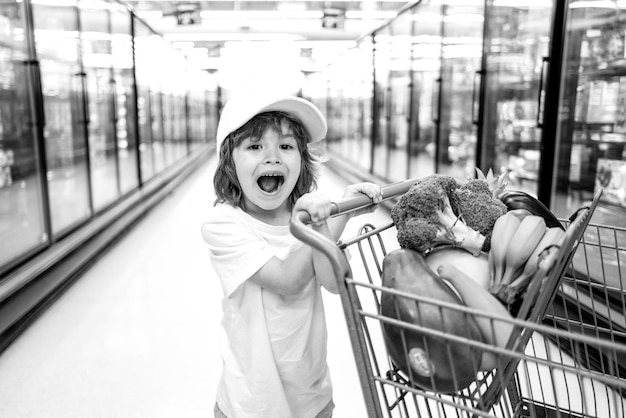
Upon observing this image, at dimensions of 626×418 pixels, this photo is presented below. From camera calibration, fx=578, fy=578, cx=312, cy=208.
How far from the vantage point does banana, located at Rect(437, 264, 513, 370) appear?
3.27 feet

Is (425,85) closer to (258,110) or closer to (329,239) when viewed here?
(258,110)

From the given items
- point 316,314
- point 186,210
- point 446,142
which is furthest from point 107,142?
point 316,314

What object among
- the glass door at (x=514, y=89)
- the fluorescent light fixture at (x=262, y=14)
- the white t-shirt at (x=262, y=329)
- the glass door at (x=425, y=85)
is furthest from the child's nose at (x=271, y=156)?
the fluorescent light fixture at (x=262, y=14)

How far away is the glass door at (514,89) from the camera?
4.86m

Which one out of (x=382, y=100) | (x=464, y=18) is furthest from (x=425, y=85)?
(x=382, y=100)

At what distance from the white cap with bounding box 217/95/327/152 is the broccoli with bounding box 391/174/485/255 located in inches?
15.1

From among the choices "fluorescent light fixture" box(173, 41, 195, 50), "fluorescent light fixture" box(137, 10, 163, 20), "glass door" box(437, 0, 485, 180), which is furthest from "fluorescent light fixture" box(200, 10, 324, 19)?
"glass door" box(437, 0, 485, 180)

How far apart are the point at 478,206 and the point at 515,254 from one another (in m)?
0.22

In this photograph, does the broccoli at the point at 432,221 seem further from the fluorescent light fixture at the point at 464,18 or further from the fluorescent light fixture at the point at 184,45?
the fluorescent light fixture at the point at 184,45

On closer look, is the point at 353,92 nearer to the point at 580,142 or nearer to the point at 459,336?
the point at 580,142

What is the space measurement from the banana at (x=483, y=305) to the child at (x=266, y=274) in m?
0.35

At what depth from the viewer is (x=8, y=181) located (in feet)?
15.1

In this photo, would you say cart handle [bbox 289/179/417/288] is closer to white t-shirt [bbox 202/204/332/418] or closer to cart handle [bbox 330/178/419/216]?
cart handle [bbox 330/178/419/216]

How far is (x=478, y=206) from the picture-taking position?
4.14 ft
